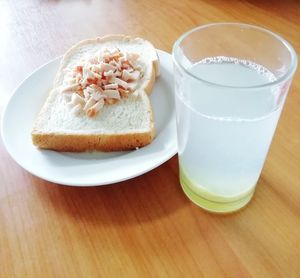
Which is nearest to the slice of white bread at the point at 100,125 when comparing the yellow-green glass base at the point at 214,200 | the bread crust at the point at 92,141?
the bread crust at the point at 92,141

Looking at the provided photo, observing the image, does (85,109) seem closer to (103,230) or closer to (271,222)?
(103,230)

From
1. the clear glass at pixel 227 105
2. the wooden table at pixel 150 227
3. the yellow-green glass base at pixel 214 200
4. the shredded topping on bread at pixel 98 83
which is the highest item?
the clear glass at pixel 227 105

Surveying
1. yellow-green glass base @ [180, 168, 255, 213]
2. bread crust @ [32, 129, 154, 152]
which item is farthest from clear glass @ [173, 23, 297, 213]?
bread crust @ [32, 129, 154, 152]

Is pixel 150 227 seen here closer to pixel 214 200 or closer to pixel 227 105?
pixel 214 200

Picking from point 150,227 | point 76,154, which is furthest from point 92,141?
point 150,227

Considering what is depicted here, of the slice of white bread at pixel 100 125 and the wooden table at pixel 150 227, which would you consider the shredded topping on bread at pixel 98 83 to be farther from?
the wooden table at pixel 150 227

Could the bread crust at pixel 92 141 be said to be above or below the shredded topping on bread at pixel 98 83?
below
